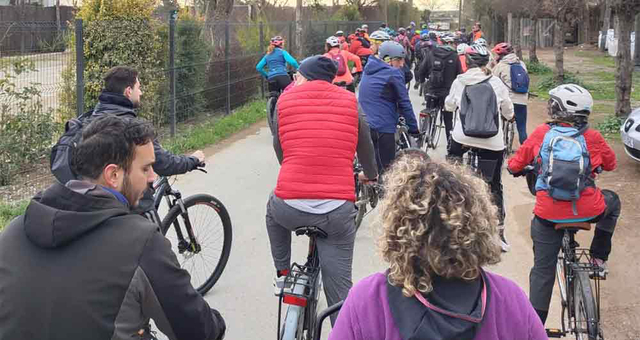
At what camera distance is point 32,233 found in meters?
2.37

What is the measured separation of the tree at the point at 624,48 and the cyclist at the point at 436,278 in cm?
1178

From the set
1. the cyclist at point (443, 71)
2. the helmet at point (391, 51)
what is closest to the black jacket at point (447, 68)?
the cyclist at point (443, 71)

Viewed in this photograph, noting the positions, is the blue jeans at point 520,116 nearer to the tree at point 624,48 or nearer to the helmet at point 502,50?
the helmet at point 502,50

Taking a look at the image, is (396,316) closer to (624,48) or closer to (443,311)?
(443,311)

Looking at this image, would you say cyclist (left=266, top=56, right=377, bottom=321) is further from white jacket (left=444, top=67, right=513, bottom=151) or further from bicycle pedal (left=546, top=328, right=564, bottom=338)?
white jacket (left=444, top=67, right=513, bottom=151)

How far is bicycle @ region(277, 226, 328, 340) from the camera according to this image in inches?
157

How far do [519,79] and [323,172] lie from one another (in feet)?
25.2

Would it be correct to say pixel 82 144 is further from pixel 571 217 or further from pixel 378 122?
pixel 378 122

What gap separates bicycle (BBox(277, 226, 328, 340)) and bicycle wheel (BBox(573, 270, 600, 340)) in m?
1.54

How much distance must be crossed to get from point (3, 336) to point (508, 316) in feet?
5.08

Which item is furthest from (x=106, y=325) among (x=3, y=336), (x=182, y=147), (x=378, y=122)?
(x=182, y=147)

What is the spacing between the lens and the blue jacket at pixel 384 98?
7.39m

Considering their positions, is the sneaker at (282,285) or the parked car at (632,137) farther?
the parked car at (632,137)

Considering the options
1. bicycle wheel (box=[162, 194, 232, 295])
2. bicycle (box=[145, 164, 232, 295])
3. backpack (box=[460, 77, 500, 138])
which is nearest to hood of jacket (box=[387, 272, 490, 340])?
bicycle (box=[145, 164, 232, 295])
